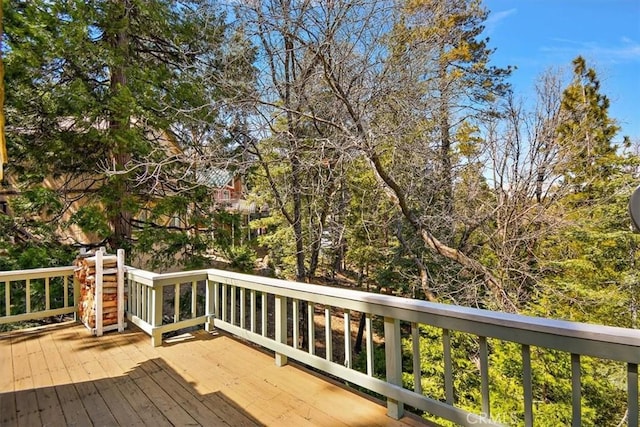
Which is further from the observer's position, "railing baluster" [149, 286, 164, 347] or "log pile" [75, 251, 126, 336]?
"log pile" [75, 251, 126, 336]

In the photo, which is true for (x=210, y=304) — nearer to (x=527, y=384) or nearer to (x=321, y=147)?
(x=321, y=147)

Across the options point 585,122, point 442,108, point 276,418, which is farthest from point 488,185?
point 276,418

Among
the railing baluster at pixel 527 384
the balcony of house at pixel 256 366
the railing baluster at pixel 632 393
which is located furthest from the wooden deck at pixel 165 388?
the railing baluster at pixel 632 393

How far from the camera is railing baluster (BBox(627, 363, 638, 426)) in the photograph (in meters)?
1.45

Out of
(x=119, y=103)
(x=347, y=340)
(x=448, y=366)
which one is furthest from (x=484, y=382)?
(x=119, y=103)

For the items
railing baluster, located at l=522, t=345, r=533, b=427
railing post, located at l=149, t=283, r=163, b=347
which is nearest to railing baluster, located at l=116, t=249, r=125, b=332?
railing post, located at l=149, t=283, r=163, b=347

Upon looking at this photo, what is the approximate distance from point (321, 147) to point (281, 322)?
3679mm

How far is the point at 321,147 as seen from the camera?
610cm

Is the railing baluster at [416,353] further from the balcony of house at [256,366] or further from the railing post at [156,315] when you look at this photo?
the railing post at [156,315]

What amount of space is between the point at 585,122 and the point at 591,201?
1674mm

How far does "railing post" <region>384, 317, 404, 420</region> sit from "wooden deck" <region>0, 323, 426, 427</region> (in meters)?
0.07

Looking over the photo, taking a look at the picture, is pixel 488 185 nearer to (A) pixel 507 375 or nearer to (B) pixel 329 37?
(A) pixel 507 375

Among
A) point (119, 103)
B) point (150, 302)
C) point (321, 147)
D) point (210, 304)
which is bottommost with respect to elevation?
point (210, 304)

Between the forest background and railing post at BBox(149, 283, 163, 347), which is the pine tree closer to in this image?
the forest background
